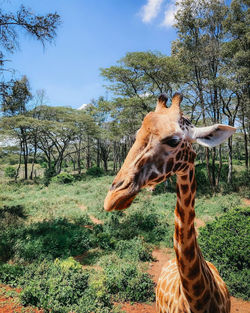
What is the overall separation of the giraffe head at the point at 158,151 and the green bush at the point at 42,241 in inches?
237

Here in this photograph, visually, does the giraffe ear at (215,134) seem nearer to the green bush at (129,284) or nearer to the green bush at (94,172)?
the green bush at (129,284)

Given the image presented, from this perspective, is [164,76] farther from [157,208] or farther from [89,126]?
[89,126]

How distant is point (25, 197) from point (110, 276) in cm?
1255

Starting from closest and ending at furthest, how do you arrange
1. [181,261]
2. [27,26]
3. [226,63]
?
[181,261], [27,26], [226,63]

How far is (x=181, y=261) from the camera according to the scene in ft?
5.16

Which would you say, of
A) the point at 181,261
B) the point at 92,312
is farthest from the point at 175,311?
the point at 92,312

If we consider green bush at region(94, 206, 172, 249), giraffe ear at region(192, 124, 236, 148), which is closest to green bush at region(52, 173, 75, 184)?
green bush at region(94, 206, 172, 249)

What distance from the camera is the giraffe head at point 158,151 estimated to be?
1.06 meters

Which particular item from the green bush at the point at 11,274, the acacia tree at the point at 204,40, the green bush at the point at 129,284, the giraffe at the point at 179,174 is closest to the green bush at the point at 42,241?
the green bush at the point at 11,274

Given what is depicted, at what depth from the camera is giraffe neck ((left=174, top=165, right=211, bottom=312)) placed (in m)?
1.53

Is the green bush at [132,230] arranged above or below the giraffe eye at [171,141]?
below

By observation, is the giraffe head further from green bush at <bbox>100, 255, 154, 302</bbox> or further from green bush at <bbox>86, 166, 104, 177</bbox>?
green bush at <bbox>86, 166, 104, 177</bbox>

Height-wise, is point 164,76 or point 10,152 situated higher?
point 164,76

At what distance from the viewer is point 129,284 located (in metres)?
4.62
